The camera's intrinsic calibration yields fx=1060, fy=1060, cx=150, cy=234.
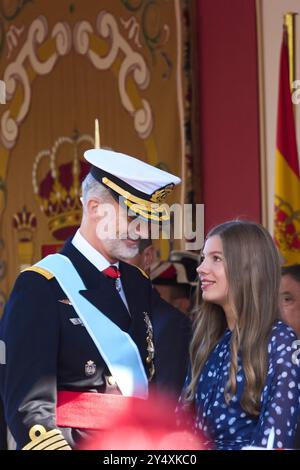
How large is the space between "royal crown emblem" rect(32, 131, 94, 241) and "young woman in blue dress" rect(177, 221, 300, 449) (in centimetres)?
266

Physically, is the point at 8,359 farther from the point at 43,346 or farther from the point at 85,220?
the point at 85,220

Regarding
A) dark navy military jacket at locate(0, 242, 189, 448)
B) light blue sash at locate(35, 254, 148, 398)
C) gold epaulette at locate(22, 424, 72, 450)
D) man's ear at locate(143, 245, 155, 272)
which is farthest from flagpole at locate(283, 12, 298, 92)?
gold epaulette at locate(22, 424, 72, 450)

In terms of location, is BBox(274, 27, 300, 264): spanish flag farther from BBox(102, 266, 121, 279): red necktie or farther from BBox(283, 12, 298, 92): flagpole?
BBox(102, 266, 121, 279): red necktie

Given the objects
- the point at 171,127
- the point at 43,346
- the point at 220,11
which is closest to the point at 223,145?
the point at 171,127

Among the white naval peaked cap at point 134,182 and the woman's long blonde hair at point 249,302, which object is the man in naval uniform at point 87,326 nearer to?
the white naval peaked cap at point 134,182

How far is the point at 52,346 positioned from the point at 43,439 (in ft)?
0.72

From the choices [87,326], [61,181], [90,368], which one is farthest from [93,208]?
[61,181]

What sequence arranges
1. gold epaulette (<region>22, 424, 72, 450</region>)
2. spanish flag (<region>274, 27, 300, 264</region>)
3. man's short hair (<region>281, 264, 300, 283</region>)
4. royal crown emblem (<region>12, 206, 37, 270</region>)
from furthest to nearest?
1. royal crown emblem (<region>12, 206, 37, 270</region>)
2. spanish flag (<region>274, 27, 300, 264</region>)
3. man's short hair (<region>281, 264, 300, 283</region>)
4. gold epaulette (<region>22, 424, 72, 450</region>)

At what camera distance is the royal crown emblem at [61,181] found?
5422mm

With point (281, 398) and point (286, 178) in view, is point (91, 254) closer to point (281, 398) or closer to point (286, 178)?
point (281, 398)

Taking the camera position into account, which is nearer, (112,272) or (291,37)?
(112,272)

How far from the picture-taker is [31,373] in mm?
2480

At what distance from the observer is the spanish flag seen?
4141mm

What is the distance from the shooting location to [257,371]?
101 inches
